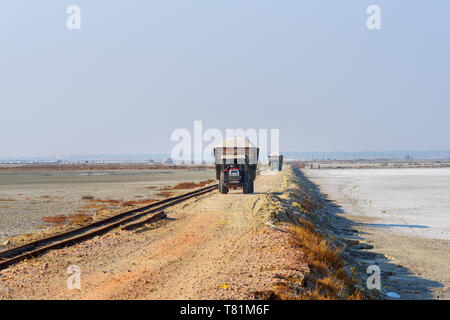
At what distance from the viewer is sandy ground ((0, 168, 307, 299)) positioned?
28.0 ft

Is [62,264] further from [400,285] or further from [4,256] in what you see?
[400,285]

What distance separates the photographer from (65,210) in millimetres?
26938

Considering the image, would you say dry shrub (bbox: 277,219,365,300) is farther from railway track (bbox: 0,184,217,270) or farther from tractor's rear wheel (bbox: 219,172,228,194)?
tractor's rear wheel (bbox: 219,172,228,194)

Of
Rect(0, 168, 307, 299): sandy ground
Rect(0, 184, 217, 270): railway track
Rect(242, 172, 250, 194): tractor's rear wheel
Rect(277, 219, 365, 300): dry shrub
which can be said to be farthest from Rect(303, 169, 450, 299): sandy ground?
Rect(0, 184, 217, 270): railway track

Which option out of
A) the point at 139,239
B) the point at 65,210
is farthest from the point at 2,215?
the point at 139,239

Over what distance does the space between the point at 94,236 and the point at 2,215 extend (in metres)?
11.5

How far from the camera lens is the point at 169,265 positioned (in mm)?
10648

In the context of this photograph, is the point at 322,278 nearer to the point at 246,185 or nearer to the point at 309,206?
the point at 309,206

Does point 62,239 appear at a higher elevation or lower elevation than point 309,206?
higher

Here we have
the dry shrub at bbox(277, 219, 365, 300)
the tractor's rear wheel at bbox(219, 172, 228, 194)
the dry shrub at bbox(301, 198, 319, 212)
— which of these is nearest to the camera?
the dry shrub at bbox(277, 219, 365, 300)

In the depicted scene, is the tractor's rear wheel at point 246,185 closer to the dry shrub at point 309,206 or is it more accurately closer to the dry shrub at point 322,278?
the dry shrub at point 309,206

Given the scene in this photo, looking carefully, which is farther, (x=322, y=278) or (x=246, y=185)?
(x=246, y=185)

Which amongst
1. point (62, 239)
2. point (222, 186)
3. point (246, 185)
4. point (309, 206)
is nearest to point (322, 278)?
point (62, 239)

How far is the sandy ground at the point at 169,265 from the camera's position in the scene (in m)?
8.52
